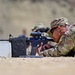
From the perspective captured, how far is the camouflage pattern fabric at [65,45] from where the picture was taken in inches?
225

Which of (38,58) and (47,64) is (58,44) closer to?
(38,58)

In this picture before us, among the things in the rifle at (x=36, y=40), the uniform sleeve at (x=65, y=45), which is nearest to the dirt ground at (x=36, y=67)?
the uniform sleeve at (x=65, y=45)

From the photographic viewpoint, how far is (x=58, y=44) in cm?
576

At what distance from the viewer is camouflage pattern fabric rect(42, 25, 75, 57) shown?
18.7 feet

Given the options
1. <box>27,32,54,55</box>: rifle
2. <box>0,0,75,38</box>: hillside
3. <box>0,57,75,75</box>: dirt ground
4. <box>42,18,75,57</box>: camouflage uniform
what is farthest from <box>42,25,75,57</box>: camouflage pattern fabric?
<box>0,0,75,38</box>: hillside

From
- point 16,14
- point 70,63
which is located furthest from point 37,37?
point 16,14

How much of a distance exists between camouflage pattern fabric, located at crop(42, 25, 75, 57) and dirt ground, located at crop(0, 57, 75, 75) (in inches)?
30.4

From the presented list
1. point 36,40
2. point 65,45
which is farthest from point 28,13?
point 65,45

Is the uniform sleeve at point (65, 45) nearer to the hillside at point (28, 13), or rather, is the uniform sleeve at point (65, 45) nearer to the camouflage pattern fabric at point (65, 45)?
the camouflage pattern fabric at point (65, 45)

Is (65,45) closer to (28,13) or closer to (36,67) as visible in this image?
(36,67)

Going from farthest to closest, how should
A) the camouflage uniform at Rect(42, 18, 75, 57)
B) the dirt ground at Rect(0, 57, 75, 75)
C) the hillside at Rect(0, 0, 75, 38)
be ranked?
the hillside at Rect(0, 0, 75, 38)
the camouflage uniform at Rect(42, 18, 75, 57)
the dirt ground at Rect(0, 57, 75, 75)

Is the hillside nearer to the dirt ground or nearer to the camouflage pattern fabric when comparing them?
the camouflage pattern fabric

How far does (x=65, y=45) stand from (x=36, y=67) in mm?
1313

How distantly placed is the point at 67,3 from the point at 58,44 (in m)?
25.5
